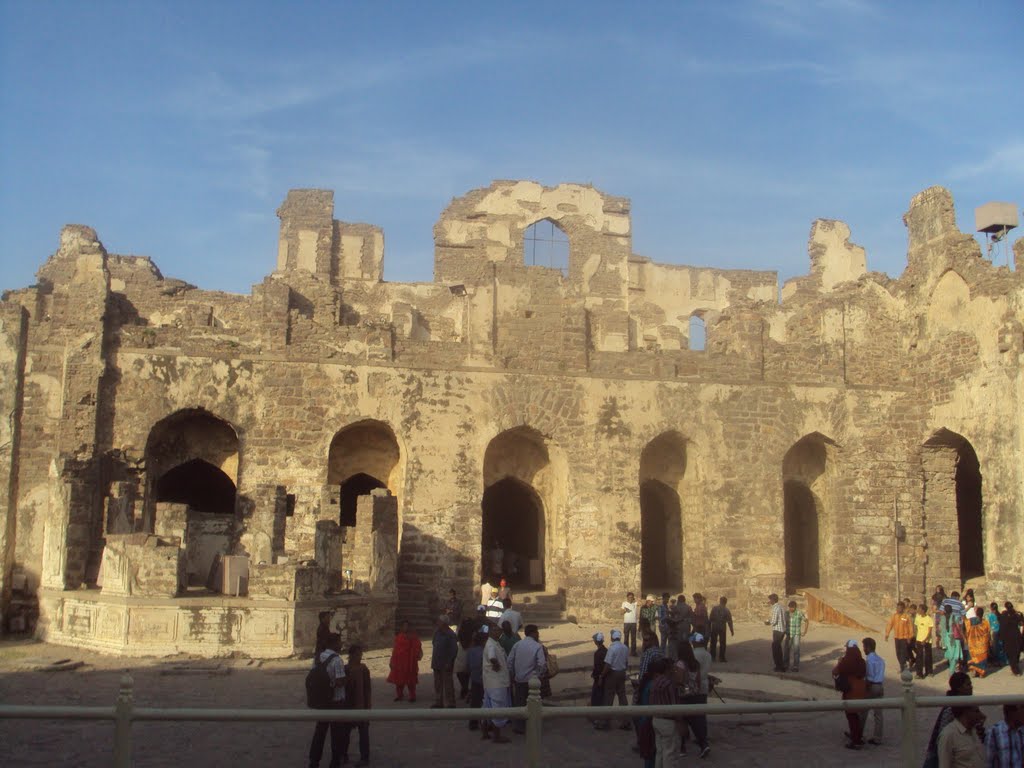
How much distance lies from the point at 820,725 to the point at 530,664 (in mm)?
3000

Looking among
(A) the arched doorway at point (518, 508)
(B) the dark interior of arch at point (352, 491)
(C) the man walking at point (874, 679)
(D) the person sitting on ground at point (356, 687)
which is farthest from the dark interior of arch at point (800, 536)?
(D) the person sitting on ground at point (356, 687)

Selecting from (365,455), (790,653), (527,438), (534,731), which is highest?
(527,438)

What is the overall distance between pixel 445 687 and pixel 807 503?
40.4ft

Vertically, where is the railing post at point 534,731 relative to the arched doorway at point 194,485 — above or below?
below

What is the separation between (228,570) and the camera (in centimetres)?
1398

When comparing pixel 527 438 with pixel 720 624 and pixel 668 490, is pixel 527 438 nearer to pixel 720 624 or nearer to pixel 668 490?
pixel 668 490

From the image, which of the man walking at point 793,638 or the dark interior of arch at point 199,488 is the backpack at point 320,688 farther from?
the dark interior of arch at point 199,488

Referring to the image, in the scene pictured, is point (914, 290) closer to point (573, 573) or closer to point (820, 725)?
point (573, 573)

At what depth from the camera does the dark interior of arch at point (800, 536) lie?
20.6 m

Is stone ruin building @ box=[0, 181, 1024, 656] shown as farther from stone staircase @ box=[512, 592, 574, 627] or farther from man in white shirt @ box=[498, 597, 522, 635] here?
man in white shirt @ box=[498, 597, 522, 635]

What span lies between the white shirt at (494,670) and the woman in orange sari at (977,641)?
765 centimetres

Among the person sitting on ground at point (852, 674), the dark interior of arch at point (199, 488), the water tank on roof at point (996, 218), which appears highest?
the water tank on roof at point (996, 218)

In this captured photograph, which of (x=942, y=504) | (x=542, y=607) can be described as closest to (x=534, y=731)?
(x=542, y=607)

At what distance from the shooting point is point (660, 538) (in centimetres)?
2203
